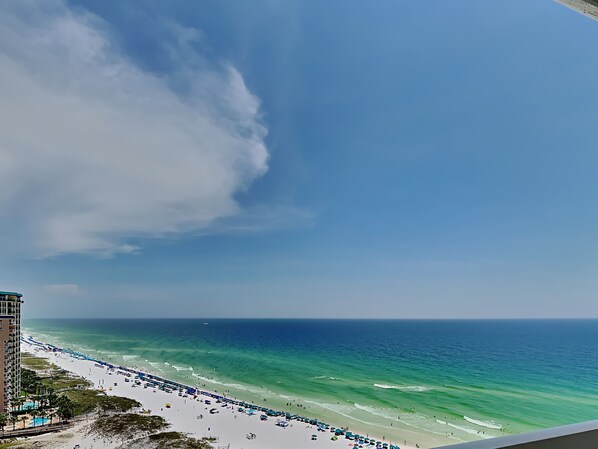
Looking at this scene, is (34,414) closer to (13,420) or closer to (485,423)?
(13,420)

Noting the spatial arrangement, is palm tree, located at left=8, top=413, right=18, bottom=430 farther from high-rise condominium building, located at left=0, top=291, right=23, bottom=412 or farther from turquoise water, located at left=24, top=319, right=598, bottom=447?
turquoise water, located at left=24, top=319, right=598, bottom=447

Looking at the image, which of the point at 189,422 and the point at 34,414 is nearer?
the point at 34,414

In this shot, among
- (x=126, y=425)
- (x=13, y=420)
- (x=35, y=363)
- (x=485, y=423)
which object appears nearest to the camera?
(x=13, y=420)

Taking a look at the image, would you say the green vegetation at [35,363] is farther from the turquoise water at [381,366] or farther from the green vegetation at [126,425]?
the green vegetation at [126,425]

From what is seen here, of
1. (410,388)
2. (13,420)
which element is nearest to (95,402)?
(13,420)

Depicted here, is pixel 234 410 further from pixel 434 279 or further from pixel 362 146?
pixel 434 279

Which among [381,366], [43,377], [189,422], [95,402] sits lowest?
[381,366]

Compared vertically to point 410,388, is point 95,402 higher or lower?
higher
